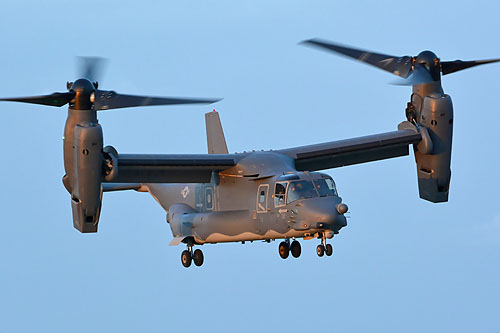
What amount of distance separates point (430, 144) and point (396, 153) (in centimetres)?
223

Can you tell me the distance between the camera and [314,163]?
42.5 m

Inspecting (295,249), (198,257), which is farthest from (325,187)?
(198,257)

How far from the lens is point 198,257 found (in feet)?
138

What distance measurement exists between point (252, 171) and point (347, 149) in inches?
132

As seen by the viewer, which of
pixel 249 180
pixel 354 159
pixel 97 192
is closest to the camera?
pixel 97 192

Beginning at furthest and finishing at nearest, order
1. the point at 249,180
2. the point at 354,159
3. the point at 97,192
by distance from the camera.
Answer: the point at 354,159, the point at 249,180, the point at 97,192

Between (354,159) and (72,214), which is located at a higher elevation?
(354,159)

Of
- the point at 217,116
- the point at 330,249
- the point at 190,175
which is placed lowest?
the point at 330,249

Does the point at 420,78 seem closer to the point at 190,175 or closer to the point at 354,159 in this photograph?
the point at 354,159

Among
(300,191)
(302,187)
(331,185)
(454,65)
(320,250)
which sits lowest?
(320,250)

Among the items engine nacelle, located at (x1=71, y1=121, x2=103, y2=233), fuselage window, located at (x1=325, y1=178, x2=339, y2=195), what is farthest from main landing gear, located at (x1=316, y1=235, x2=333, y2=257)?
engine nacelle, located at (x1=71, y1=121, x2=103, y2=233)

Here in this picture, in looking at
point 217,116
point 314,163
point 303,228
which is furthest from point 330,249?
point 217,116

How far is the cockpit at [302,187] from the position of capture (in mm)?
38438

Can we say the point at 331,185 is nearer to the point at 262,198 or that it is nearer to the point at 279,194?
the point at 279,194
